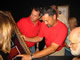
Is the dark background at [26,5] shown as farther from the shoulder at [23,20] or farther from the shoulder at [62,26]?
the shoulder at [62,26]

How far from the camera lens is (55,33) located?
1.55 meters

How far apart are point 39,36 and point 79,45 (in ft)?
2.20

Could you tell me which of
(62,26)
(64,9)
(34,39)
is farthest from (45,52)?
(64,9)

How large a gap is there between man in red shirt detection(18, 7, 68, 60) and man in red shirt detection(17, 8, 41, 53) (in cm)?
10

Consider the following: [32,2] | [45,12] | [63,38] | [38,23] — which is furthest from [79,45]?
[32,2]

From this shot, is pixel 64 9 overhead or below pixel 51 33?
overhead

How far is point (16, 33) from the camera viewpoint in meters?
1.46

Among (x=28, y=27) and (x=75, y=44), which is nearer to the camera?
(x=75, y=44)

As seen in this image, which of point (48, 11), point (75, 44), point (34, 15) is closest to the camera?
point (75, 44)

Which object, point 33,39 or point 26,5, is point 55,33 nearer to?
point 33,39

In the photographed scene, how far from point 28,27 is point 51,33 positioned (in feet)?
1.13

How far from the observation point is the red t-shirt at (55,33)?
4.96 ft

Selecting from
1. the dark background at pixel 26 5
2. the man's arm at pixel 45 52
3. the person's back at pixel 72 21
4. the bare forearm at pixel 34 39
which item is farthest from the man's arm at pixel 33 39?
the person's back at pixel 72 21

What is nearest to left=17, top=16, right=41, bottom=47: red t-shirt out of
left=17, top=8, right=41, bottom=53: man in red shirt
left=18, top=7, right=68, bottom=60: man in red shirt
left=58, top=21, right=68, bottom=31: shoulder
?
left=17, top=8, right=41, bottom=53: man in red shirt
